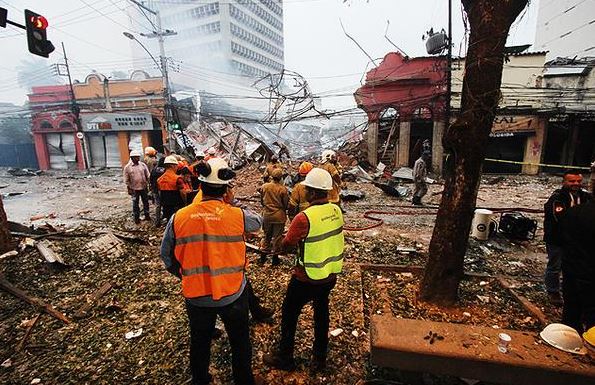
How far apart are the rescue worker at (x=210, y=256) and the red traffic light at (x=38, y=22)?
741cm

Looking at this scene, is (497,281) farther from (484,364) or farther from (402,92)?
(402,92)

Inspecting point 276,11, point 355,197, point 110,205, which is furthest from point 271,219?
point 276,11

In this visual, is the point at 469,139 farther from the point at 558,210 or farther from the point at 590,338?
the point at 590,338

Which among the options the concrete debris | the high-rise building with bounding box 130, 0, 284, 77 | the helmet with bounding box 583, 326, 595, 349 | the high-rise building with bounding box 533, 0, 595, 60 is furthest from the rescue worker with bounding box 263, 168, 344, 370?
the high-rise building with bounding box 130, 0, 284, 77

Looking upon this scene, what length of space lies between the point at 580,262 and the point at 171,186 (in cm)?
650

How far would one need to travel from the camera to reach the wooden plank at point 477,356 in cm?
222

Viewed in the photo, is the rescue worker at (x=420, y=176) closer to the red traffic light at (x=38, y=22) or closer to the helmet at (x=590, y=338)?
the helmet at (x=590, y=338)

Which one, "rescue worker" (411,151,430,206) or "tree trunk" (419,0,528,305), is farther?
"rescue worker" (411,151,430,206)

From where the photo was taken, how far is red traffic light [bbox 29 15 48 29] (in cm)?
643

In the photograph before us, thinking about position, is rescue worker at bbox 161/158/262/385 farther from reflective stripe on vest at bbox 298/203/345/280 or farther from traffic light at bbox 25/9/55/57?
traffic light at bbox 25/9/55/57

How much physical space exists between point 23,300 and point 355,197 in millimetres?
9616

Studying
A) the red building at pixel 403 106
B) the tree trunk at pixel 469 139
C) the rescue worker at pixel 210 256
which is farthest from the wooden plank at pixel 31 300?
the red building at pixel 403 106

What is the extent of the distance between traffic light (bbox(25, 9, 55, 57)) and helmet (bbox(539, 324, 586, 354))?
30.7ft

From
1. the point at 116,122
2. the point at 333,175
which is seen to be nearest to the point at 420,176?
the point at 333,175
